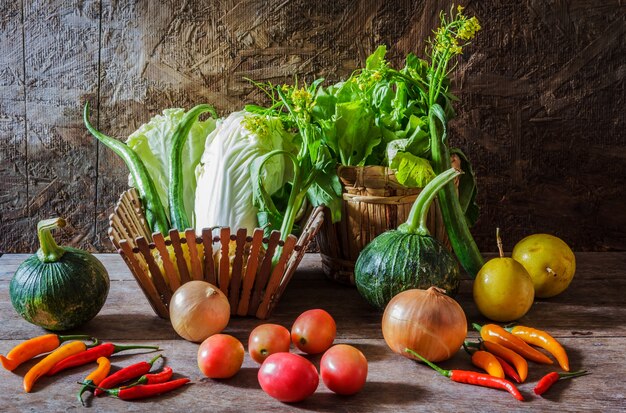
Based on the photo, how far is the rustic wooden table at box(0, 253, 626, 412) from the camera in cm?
107

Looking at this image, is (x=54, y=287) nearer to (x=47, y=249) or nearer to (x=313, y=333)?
(x=47, y=249)

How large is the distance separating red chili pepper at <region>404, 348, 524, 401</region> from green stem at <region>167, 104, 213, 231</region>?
31.8 inches

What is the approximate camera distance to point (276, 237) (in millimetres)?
1392

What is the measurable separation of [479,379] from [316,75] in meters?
1.13

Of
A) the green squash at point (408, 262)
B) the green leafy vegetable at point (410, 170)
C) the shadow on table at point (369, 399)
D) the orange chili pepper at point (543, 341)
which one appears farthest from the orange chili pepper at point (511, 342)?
the green leafy vegetable at point (410, 170)

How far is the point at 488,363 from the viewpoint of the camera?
3.88ft

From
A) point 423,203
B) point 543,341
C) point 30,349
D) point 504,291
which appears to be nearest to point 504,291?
point 504,291

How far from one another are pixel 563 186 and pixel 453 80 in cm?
47

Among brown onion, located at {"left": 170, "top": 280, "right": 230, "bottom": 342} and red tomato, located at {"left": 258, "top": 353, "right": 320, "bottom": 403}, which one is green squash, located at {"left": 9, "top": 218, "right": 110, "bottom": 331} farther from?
red tomato, located at {"left": 258, "top": 353, "right": 320, "bottom": 403}

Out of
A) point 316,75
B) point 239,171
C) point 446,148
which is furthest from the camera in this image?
point 316,75

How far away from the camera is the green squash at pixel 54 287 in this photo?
4.27 feet

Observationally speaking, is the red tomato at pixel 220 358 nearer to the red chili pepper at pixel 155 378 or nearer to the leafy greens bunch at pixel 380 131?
the red chili pepper at pixel 155 378

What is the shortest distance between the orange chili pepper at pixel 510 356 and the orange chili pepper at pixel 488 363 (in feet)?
0.09

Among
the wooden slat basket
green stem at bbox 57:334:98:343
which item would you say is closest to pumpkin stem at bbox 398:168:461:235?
the wooden slat basket
